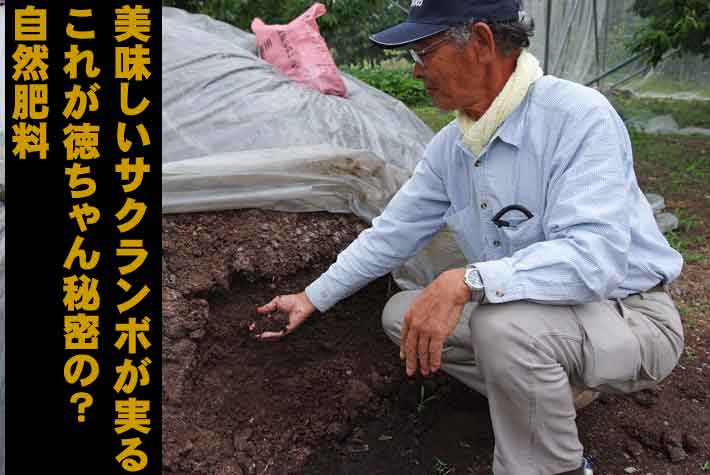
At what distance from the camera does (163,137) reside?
7.65 ft

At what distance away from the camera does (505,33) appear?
1.58 metres

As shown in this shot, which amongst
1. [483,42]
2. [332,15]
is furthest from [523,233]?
[332,15]

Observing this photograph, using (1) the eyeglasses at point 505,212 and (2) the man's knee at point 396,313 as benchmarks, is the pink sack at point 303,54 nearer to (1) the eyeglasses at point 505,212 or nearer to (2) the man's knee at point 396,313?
(2) the man's knee at point 396,313

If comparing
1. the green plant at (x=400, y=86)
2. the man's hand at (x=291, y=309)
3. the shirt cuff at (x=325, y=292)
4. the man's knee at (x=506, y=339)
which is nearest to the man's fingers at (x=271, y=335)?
the man's hand at (x=291, y=309)

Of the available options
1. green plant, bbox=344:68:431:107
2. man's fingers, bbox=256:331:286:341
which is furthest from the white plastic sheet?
green plant, bbox=344:68:431:107

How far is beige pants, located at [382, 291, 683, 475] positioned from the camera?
1492mm

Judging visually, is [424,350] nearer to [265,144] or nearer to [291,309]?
[291,309]

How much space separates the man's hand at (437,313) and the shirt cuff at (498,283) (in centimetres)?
4

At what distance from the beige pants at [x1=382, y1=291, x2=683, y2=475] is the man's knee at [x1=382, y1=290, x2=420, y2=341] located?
14.4 inches

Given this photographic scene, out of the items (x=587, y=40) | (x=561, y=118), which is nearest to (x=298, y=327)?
(x=561, y=118)

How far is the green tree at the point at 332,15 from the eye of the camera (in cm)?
623

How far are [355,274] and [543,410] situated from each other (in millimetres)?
663

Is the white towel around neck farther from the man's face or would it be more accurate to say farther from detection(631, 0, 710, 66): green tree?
detection(631, 0, 710, 66): green tree

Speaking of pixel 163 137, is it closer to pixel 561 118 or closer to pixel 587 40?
pixel 561 118
